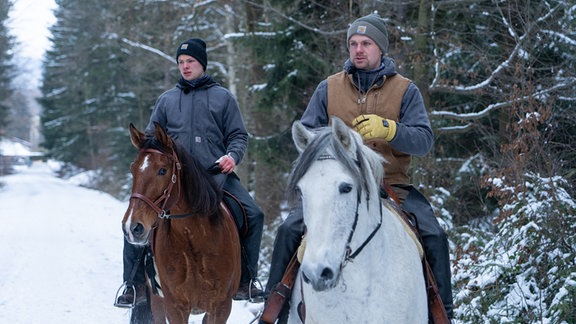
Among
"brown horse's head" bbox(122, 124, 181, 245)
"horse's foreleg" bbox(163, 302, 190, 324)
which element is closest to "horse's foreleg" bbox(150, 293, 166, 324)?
"horse's foreleg" bbox(163, 302, 190, 324)

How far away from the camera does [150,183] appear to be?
467cm

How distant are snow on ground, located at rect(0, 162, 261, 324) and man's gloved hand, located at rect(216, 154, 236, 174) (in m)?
3.09

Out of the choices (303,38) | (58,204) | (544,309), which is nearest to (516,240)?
(544,309)

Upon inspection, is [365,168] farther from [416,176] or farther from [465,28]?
[465,28]

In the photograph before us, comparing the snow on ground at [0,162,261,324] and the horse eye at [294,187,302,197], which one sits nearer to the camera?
the horse eye at [294,187,302,197]

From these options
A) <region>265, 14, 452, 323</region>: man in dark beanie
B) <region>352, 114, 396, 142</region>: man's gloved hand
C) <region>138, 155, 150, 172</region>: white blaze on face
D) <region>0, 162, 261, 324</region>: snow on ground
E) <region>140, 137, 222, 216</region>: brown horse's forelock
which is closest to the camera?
<region>352, 114, 396, 142</region>: man's gloved hand

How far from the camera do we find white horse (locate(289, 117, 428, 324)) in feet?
9.47

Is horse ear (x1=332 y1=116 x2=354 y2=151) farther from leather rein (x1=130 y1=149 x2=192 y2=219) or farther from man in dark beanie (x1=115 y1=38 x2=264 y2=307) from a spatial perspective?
man in dark beanie (x1=115 y1=38 x2=264 y2=307)

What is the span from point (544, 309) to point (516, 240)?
0.82 m

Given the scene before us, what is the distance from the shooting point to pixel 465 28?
10.8m

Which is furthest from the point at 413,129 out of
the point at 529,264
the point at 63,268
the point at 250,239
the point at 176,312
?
the point at 63,268

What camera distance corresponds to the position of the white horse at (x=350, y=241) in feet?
9.47

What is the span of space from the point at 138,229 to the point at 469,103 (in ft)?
27.0

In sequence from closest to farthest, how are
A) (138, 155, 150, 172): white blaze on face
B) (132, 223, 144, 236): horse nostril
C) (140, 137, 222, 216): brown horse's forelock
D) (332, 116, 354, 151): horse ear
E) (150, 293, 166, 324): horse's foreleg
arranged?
1. (332, 116, 354, 151): horse ear
2. (132, 223, 144, 236): horse nostril
3. (138, 155, 150, 172): white blaze on face
4. (140, 137, 222, 216): brown horse's forelock
5. (150, 293, 166, 324): horse's foreleg
